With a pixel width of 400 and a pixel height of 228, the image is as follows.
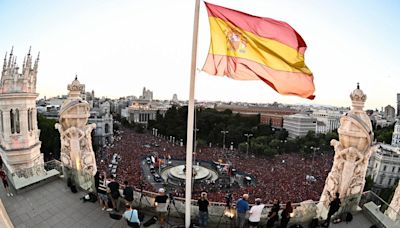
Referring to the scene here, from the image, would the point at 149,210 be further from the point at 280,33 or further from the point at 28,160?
the point at 28,160

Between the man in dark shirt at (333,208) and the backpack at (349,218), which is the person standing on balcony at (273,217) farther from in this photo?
the backpack at (349,218)

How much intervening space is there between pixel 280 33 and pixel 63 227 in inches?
244

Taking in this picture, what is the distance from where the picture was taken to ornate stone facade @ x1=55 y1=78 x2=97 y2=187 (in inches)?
Result: 287

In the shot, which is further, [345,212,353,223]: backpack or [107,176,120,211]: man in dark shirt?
[345,212,353,223]: backpack

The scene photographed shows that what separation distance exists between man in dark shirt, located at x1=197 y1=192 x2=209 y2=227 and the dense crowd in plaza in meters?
6.61

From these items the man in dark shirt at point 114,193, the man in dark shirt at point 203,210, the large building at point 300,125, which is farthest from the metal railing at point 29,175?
the large building at point 300,125

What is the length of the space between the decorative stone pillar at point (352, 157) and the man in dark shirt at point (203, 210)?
3.01 meters

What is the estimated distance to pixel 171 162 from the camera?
3028 cm

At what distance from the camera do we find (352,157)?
20.8 ft

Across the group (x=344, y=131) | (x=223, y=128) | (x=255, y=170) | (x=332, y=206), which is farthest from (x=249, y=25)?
(x=223, y=128)

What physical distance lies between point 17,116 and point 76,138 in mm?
9061

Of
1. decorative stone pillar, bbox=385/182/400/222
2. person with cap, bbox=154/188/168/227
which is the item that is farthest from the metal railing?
decorative stone pillar, bbox=385/182/400/222

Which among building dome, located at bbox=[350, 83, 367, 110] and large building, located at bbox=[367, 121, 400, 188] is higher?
building dome, located at bbox=[350, 83, 367, 110]

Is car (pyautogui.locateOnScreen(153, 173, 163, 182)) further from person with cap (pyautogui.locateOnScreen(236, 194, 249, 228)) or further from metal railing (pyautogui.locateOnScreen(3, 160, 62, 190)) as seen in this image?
person with cap (pyautogui.locateOnScreen(236, 194, 249, 228))
